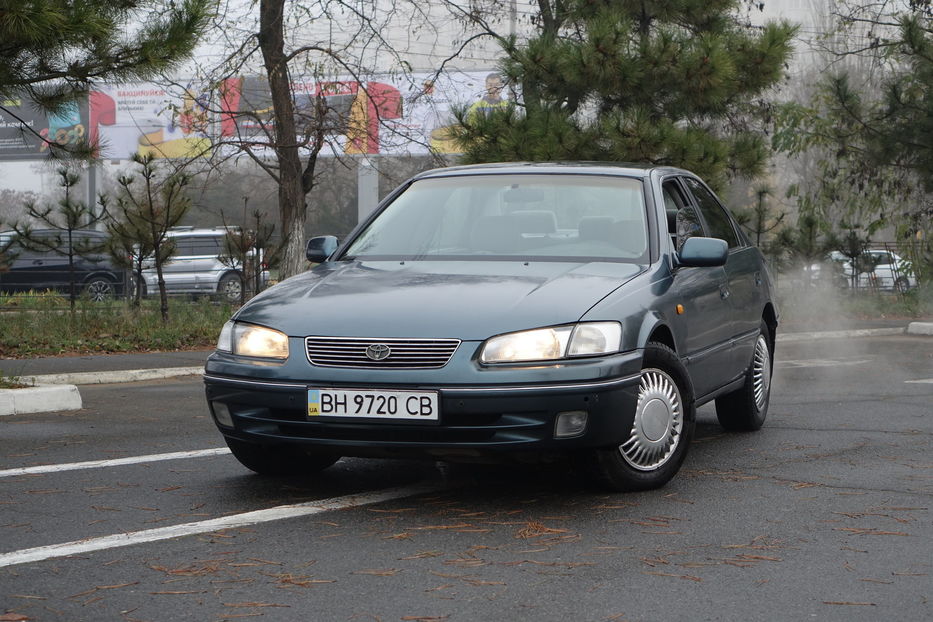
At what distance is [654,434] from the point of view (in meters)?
5.57

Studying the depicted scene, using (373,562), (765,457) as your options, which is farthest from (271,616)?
(765,457)

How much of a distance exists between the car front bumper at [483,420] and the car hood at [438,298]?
0.78 feet

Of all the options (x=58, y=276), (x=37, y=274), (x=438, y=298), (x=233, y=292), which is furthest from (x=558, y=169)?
(x=58, y=276)

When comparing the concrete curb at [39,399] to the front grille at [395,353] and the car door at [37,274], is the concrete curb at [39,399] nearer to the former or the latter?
the front grille at [395,353]


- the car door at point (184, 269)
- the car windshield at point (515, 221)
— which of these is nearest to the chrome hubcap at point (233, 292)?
the car door at point (184, 269)

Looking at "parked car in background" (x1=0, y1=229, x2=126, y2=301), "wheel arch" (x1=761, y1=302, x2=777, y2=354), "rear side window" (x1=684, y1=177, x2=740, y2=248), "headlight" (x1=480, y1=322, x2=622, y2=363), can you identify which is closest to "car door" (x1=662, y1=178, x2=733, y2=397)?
"rear side window" (x1=684, y1=177, x2=740, y2=248)

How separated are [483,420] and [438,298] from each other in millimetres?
633

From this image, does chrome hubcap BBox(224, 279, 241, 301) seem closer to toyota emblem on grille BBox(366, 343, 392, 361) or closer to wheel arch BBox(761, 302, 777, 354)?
wheel arch BBox(761, 302, 777, 354)

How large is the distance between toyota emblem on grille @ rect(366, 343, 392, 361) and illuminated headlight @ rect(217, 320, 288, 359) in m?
0.40

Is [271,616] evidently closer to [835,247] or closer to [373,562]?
[373,562]

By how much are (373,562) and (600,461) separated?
1.40 metres

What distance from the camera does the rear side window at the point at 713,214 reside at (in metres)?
7.51

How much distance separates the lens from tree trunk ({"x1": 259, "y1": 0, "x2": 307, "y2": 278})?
18188 millimetres

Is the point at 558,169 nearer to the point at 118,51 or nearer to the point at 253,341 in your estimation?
the point at 253,341
